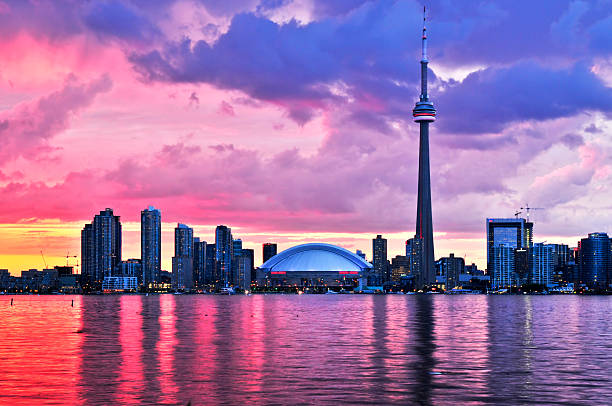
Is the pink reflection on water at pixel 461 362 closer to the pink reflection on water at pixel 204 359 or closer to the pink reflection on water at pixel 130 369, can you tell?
the pink reflection on water at pixel 204 359

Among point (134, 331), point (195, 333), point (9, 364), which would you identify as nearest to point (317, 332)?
point (195, 333)

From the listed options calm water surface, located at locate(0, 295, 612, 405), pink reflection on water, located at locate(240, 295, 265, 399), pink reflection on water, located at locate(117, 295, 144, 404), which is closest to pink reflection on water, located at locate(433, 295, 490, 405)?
calm water surface, located at locate(0, 295, 612, 405)

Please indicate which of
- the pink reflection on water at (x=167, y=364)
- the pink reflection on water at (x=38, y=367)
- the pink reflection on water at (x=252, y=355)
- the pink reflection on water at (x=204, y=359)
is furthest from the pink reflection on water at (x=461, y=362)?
the pink reflection on water at (x=38, y=367)

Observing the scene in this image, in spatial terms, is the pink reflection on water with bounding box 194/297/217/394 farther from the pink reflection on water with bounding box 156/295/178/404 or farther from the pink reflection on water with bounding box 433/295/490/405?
the pink reflection on water with bounding box 433/295/490/405

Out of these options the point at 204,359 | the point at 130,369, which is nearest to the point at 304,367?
the point at 204,359

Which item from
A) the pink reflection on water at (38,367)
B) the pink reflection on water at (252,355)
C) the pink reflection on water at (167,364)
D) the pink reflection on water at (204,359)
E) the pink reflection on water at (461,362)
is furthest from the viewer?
A: the pink reflection on water at (204,359)

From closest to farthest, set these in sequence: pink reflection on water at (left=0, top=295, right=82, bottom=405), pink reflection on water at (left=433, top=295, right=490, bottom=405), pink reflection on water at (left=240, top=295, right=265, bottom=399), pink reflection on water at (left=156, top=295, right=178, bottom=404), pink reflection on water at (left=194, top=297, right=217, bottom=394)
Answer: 1. pink reflection on water at (left=0, top=295, right=82, bottom=405)
2. pink reflection on water at (left=156, top=295, right=178, bottom=404)
3. pink reflection on water at (left=433, top=295, right=490, bottom=405)
4. pink reflection on water at (left=240, top=295, right=265, bottom=399)
5. pink reflection on water at (left=194, top=297, right=217, bottom=394)

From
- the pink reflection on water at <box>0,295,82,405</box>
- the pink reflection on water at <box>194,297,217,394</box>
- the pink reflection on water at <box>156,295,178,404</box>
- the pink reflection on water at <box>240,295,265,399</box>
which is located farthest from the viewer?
the pink reflection on water at <box>194,297,217,394</box>

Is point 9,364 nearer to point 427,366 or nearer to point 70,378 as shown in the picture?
point 70,378

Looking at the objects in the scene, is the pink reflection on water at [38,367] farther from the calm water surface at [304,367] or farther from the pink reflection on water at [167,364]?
the pink reflection on water at [167,364]

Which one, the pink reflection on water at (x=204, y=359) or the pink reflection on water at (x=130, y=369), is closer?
the pink reflection on water at (x=130, y=369)

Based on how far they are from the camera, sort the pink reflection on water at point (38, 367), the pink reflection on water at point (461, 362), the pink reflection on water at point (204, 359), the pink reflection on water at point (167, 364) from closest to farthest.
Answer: the pink reflection on water at point (38, 367) < the pink reflection on water at point (167, 364) < the pink reflection on water at point (461, 362) < the pink reflection on water at point (204, 359)

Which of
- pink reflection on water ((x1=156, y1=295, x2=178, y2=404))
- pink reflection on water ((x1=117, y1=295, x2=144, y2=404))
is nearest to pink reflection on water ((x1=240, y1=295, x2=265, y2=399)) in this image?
pink reflection on water ((x1=156, y1=295, x2=178, y2=404))

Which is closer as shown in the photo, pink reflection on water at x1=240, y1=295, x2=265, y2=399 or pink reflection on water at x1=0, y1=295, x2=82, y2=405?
pink reflection on water at x1=0, y1=295, x2=82, y2=405
